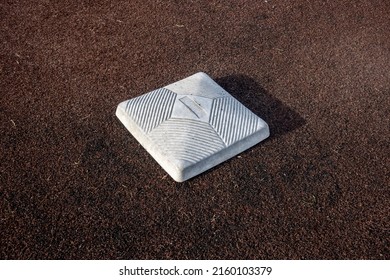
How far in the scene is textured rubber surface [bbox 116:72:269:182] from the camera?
280cm

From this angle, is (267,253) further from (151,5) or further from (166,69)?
(151,5)

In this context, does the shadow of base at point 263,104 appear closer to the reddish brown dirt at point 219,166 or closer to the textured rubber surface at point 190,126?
the reddish brown dirt at point 219,166

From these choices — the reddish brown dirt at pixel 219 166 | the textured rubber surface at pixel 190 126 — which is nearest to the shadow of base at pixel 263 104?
the reddish brown dirt at pixel 219 166

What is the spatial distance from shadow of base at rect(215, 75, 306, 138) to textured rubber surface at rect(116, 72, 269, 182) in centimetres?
18

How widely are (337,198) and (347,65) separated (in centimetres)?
150

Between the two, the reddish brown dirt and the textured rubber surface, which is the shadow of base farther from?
the textured rubber surface

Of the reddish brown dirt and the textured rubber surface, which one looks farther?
the textured rubber surface

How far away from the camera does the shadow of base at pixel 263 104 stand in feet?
10.6

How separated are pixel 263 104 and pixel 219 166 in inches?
29.8

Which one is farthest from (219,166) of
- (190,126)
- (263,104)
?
(263,104)

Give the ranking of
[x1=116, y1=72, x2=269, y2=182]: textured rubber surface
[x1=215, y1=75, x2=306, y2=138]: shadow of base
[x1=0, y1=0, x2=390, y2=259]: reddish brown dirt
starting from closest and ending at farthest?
[x1=0, y1=0, x2=390, y2=259]: reddish brown dirt → [x1=116, y1=72, x2=269, y2=182]: textured rubber surface → [x1=215, y1=75, x2=306, y2=138]: shadow of base

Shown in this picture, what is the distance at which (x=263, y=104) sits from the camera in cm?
338

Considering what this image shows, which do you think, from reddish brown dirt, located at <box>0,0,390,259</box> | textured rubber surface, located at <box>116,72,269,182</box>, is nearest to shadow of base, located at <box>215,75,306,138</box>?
reddish brown dirt, located at <box>0,0,390,259</box>

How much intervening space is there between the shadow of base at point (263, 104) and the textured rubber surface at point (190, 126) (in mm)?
184
